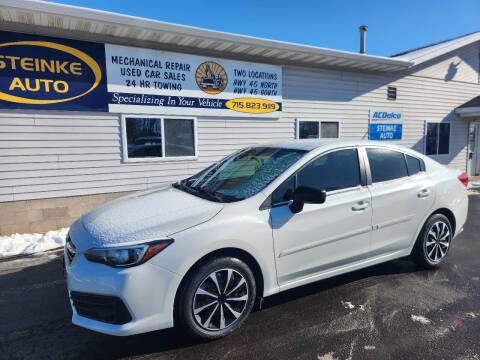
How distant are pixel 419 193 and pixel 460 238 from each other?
7.86 feet

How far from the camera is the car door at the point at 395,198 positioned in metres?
3.33

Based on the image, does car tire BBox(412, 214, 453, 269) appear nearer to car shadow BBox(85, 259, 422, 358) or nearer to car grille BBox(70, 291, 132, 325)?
car shadow BBox(85, 259, 422, 358)

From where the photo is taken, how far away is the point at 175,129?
23.5 ft

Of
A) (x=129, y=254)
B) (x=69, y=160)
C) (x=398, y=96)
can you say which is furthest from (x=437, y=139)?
(x=129, y=254)

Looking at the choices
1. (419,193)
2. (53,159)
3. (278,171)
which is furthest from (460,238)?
(53,159)

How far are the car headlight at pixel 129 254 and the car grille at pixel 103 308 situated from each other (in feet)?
0.80

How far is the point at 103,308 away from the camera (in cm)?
226

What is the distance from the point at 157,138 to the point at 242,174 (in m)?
4.26

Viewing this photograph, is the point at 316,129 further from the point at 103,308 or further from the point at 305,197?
the point at 103,308

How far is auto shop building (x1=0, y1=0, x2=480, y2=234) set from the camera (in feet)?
18.7

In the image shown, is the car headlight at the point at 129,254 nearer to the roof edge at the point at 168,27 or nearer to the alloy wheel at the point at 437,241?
the alloy wheel at the point at 437,241

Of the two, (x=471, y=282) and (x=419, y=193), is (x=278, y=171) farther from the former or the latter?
(x=471, y=282)

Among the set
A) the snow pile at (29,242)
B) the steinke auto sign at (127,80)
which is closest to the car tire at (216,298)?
the snow pile at (29,242)

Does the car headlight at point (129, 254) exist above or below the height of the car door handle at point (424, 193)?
below
